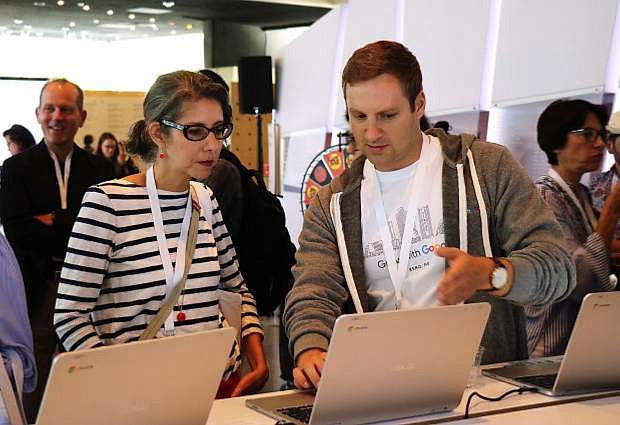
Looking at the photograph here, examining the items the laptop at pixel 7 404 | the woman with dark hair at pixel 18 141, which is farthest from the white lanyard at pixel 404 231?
the woman with dark hair at pixel 18 141

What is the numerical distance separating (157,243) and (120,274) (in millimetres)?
128

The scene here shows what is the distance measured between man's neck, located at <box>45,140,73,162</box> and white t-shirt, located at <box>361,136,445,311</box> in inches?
81.7

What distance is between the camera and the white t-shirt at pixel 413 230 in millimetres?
2406

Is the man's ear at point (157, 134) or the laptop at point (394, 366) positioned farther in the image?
the man's ear at point (157, 134)

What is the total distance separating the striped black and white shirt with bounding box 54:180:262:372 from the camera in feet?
7.73

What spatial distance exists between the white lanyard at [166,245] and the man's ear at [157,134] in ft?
0.29

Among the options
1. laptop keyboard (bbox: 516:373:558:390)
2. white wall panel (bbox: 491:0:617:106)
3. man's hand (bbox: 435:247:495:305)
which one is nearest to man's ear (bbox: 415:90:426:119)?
man's hand (bbox: 435:247:495:305)

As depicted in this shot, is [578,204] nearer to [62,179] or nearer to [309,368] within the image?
[309,368]

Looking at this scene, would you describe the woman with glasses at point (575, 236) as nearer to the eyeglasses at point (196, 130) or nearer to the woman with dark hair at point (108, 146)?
the eyeglasses at point (196, 130)

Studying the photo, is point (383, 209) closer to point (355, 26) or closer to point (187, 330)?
point (187, 330)

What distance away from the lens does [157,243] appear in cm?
244

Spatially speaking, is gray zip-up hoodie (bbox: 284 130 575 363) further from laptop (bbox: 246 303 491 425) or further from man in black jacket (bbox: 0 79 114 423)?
man in black jacket (bbox: 0 79 114 423)

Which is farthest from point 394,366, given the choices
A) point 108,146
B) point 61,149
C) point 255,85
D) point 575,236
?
point 108,146

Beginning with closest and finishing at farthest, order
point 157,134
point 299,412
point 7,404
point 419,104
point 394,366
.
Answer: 1. point 7,404
2. point 394,366
3. point 299,412
4. point 419,104
5. point 157,134
